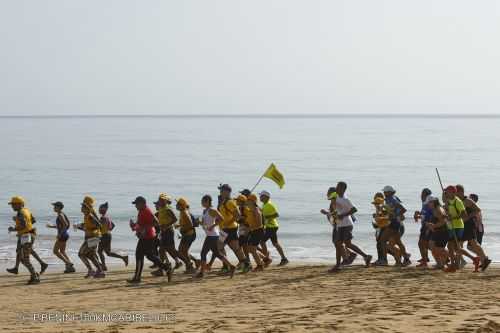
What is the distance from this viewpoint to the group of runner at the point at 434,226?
14195mm

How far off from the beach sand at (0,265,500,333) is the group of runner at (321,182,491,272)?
41 centimetres

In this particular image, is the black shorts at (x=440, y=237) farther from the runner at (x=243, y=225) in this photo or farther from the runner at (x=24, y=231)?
the runner at (x=24, y=231)

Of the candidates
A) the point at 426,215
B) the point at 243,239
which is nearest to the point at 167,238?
the point at 243,239

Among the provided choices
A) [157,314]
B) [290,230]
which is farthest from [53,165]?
[157,314]

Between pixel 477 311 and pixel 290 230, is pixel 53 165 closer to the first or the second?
pixel 290 230

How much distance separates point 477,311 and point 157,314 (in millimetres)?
3891

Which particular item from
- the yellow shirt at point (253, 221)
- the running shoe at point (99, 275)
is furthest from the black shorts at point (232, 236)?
the running shoe at point (99, 275)

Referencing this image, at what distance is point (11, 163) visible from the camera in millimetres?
64938

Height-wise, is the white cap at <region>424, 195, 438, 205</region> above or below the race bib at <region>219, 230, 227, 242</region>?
above

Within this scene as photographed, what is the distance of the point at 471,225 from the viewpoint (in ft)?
47.8

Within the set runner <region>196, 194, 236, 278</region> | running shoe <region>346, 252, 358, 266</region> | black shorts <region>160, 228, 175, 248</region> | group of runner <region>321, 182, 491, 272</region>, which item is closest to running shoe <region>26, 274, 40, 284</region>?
black shorts <region>160, 228, 175, 248</region>

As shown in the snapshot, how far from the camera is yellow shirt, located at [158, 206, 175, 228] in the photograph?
14.5 metres

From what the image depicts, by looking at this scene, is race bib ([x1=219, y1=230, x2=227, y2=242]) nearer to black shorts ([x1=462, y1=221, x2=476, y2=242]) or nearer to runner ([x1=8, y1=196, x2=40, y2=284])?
runner ([x1=8, y1=196, x2=40, y2=284])

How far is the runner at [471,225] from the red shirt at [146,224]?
511 centimetres
